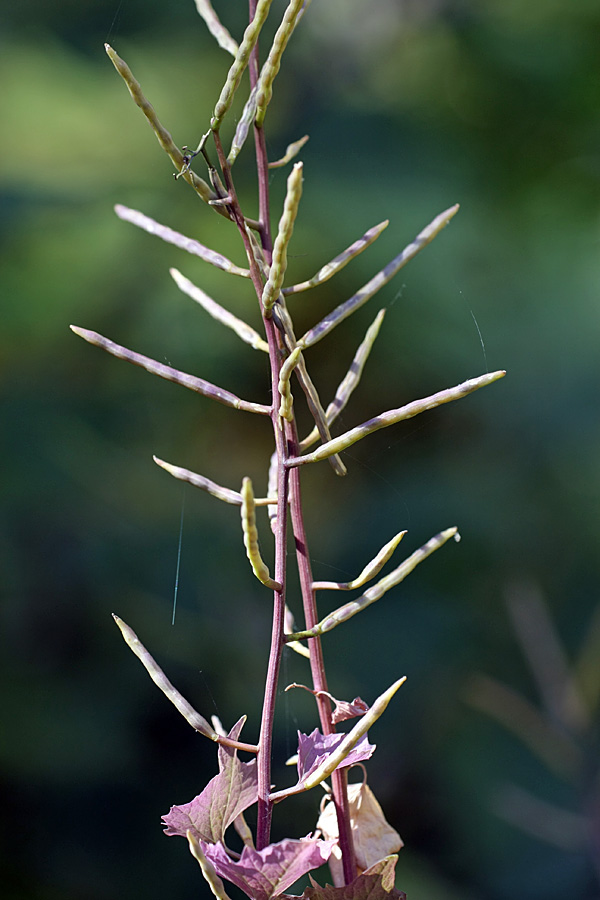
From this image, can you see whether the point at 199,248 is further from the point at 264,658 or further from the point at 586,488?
the point at 586,488

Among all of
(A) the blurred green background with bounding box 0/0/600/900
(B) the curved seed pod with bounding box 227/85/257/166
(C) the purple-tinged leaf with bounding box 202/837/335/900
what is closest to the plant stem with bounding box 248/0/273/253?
(B) the curved seed pod with bounding box 227/85/257/166

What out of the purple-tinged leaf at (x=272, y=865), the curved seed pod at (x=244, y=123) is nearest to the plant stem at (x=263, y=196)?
the curved seed pod at (x=244, y=123)

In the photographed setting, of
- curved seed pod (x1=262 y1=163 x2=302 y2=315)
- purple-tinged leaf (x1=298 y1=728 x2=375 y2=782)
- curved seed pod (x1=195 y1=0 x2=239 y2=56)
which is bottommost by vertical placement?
purple-tinged leaf (x1=298 y1=728 x2=375 y2=782)

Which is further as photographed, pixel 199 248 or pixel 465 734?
pixel 465 734

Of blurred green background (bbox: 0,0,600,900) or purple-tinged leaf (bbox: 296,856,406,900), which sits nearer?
purple-tinged leaf (bbox: 296,856,406,900)

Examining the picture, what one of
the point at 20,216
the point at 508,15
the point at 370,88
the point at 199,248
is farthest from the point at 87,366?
the point at 199,248

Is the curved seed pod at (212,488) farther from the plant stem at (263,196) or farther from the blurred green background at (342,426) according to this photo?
the blurred green background at (342,426)

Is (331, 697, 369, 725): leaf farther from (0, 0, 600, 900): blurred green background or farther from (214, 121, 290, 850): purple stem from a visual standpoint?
(0, 0, 600, 900): blurred green background
